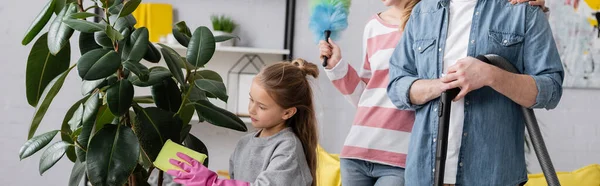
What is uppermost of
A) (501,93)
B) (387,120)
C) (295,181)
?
(501,93)

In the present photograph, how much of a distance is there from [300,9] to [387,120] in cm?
180

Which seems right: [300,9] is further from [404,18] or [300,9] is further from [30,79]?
[30,79]

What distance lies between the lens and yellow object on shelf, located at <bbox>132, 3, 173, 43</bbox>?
3.57 metres

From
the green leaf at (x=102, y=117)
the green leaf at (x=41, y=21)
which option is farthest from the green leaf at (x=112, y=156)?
the green leaf at (x=41, y=21)

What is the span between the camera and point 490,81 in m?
1.54

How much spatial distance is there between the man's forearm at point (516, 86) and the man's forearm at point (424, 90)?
0.13 meters

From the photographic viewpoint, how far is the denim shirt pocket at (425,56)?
172cm

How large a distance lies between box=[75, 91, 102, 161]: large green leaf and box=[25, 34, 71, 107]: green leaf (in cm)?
15

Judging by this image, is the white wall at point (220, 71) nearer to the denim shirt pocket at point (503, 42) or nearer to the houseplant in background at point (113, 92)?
the houseplant in background at point (113, 92)

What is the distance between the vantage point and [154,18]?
3.58 meters

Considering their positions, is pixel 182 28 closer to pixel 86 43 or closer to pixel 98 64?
pixel 86 43

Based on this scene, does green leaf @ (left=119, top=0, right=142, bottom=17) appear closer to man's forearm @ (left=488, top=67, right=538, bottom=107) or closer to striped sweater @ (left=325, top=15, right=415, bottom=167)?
striped sweater @ (left=325, top=15, right=415, bottom=167)

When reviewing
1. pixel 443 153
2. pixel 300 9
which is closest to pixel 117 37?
pixel 443 153

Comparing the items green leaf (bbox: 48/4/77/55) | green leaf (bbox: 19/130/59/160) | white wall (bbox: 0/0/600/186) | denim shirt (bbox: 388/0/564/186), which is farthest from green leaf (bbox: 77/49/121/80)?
white wall (bbox: 0/0/600/186)
